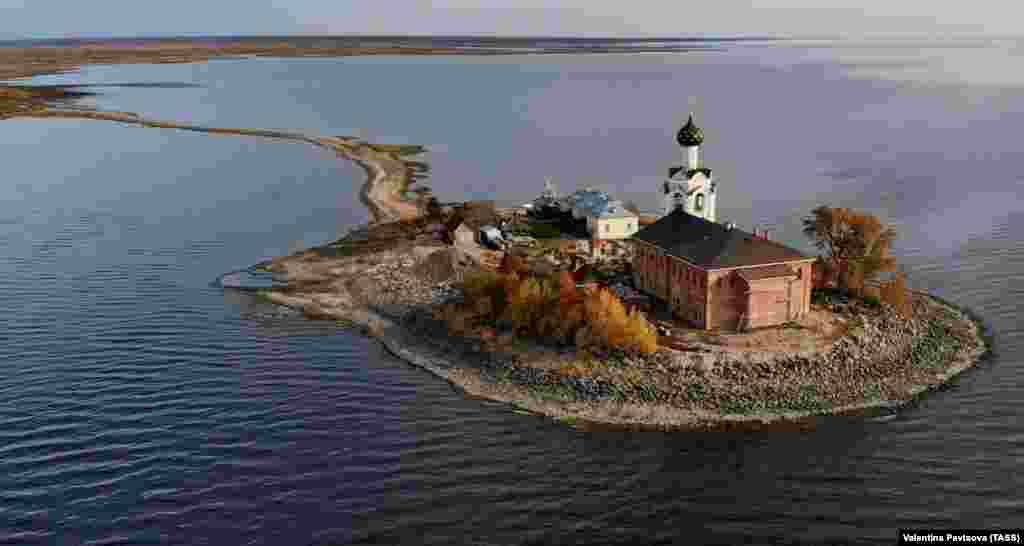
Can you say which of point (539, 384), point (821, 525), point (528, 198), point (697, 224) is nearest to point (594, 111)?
point (528, 198)

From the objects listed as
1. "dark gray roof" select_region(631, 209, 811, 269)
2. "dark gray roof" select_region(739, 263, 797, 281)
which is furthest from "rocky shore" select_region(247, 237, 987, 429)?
"dark gray roof" select_region(631, 209, 811, 269)

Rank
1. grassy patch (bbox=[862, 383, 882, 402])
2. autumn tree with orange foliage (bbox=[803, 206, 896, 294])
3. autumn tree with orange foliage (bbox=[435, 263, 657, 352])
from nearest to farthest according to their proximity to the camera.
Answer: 1. grassy patch (bbox=[862, 383, 882, 402])
2. autumn tree with orange foliage (bbox=[435, 263, 657, 352])
3. autumn tree with orange foliage (bbox=[803, 206, 896, 294])

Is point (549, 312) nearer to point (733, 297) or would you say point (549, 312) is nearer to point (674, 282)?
point (674, 282)

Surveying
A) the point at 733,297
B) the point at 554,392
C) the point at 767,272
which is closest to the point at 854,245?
the point at 767,272

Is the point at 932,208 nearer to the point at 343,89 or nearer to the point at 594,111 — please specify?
the point at 594,111

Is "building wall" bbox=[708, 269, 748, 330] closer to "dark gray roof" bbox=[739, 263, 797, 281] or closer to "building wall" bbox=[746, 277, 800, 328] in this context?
"dark gray roof" bbox=[739, 263, 797, 281]

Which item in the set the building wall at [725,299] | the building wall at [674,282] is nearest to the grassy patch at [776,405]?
the building wall at [725,299]
